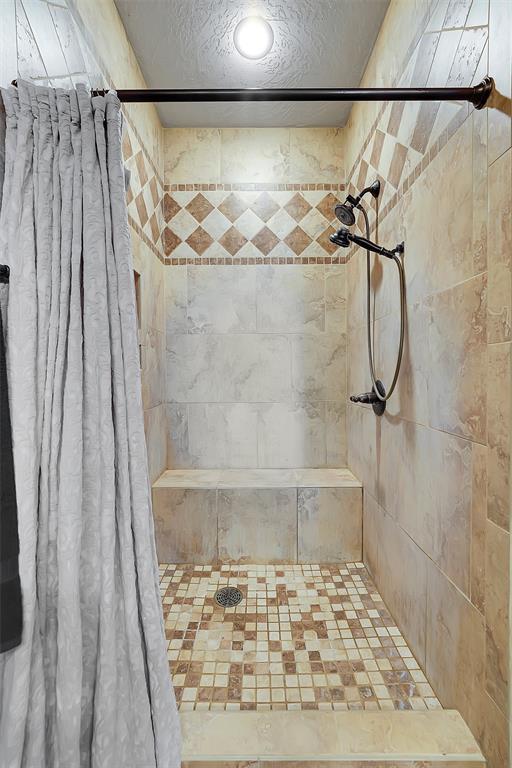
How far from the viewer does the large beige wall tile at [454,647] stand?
1.03 metres

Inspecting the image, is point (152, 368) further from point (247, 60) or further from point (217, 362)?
point (247, 60)

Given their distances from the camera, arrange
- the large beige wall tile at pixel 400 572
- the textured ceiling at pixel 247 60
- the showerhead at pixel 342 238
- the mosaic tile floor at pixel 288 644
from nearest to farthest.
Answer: the mosaic tile floor at pixel 288 644, the large beige wall tile at pixel 400 572, the textured ceiling at pixel 247 60, the showerhead at pixel 342 238

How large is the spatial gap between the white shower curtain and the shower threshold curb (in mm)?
135

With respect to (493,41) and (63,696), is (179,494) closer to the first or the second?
(63,696)

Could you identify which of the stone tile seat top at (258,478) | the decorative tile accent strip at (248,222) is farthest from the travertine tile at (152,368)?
the decorative tile accent strip at (248,222)

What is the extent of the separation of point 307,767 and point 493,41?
1750 mm

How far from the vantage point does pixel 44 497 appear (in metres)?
0.91

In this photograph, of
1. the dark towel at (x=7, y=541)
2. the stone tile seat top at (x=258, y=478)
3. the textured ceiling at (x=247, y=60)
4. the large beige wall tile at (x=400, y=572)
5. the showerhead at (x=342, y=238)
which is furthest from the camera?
the stone tile seat top at (x=258, y=478)

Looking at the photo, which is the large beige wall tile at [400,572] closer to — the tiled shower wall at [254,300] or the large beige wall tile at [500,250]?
the tiled shower wall at [254,300]

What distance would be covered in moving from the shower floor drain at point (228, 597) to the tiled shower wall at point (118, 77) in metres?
0.68

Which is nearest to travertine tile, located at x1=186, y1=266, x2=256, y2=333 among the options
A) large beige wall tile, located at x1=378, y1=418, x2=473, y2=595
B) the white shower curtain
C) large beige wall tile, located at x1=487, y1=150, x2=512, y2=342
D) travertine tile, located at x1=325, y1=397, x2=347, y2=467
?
travertine tile, located at x1=325, y1=397, x2=347, y2=467

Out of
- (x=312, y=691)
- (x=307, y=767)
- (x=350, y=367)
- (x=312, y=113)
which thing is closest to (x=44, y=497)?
(x=307, y=767)

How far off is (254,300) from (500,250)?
1.70m

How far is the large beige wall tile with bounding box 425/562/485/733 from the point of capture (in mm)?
1031
